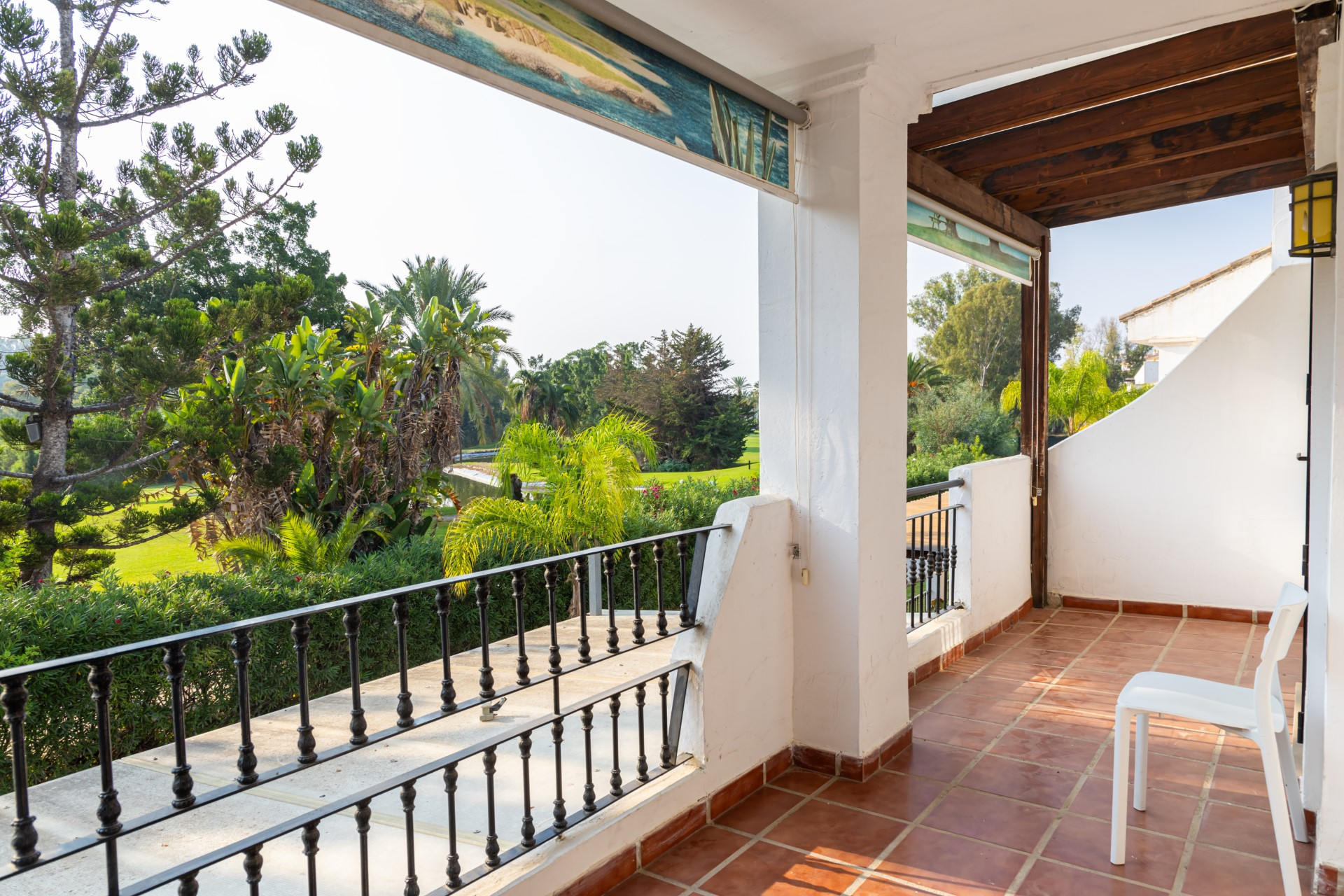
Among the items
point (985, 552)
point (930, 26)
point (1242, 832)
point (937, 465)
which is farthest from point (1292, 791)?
point (937, 465)

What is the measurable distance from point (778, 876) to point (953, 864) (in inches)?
20.2

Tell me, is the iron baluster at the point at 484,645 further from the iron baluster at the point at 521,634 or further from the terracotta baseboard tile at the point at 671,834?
the terracotta baseboard tile at the point at 671,834

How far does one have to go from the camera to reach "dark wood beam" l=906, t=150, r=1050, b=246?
12.6ft

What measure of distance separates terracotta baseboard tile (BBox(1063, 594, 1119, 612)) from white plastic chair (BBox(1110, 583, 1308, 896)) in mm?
3119

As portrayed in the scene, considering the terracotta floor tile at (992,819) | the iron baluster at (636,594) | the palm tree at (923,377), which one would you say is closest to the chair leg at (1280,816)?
the terracotta floor tile at (992,819)

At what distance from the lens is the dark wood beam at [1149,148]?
365cm

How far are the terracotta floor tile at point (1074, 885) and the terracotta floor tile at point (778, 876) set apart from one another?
19.0 inches

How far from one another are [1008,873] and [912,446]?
66.9 ft

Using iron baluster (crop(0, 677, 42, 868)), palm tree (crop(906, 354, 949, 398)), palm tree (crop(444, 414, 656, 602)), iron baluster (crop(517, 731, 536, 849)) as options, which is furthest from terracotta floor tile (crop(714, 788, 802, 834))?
palm tree (crop(906, 354, 949, 398))

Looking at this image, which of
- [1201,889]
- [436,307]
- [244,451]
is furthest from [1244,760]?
[436,307]

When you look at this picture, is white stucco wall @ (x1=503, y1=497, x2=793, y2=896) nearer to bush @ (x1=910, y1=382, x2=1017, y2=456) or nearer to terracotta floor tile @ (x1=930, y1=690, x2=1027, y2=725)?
terracotta floor tile @ (x1=930, y1=690, x2=1027, y2=725)

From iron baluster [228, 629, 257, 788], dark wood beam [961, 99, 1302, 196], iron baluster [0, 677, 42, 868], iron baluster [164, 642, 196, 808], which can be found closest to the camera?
iron baluster [0, 677, 42, 868]

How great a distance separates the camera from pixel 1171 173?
4359mm

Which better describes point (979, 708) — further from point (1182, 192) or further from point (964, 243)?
point (1182, 192)
